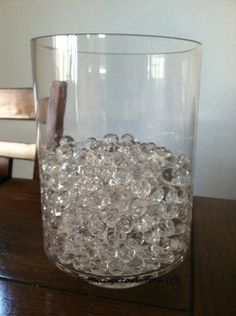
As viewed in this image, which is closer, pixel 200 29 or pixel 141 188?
pixel 141 188

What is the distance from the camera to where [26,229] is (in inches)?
22.8

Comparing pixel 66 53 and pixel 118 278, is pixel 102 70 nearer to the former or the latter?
pixel 66 53

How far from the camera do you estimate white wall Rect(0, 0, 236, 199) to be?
47.6 inches

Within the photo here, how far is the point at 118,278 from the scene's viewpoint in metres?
0.39

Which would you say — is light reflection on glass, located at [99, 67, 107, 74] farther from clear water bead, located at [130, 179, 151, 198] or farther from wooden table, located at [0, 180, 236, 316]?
wooden table, located at [0, 180, 236, 316]

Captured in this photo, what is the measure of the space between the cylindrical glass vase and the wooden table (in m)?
0.02

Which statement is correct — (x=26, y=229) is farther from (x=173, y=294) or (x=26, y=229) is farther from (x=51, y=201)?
(x=173, y=294)

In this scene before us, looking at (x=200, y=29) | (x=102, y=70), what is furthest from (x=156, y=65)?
(x=200, y=29)

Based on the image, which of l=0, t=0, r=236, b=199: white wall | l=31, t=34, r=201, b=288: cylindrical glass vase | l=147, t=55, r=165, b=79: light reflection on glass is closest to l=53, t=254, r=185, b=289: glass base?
l=31, t=34, r=201, b=288: cylindrical glass vase

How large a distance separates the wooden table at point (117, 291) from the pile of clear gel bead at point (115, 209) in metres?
0.03

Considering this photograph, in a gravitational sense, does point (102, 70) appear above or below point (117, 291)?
above

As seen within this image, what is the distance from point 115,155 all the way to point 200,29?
37.1 inches

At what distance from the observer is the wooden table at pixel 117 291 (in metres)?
0.38

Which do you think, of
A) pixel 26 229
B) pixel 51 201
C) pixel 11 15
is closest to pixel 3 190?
pixel 26 229
